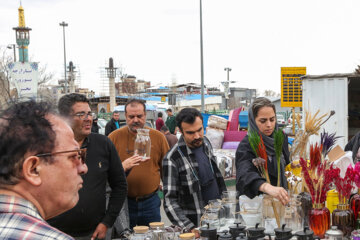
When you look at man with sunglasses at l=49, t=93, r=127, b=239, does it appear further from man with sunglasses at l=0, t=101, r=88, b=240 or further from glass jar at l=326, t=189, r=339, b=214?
man with sunglasses at l=0, t=101, r=88, b=240

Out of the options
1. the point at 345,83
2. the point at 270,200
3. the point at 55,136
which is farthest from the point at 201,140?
the point at 345,83

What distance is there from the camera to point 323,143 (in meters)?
2.76

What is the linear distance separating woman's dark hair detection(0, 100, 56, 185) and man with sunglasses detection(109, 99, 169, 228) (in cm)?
258

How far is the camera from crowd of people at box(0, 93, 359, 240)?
1.12 meters

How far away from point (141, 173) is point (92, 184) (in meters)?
0.84

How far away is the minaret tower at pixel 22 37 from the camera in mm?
28562

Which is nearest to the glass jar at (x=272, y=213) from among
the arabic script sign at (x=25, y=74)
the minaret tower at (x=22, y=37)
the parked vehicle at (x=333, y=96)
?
the parked vehicle at (x=333, y=96)

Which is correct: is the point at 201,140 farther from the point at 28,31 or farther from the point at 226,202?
the point at 28,31

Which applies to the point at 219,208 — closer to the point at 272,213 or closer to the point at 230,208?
the point at 230,208

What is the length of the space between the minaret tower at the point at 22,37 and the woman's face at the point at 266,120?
87.5 ft

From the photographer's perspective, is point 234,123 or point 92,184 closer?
point 92,184

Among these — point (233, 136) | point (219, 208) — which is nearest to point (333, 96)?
point (233, 136)

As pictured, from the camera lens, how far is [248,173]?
277 cm

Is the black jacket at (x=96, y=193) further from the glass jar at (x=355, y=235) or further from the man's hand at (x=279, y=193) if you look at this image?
the glass jar at (x=355, y=235)
